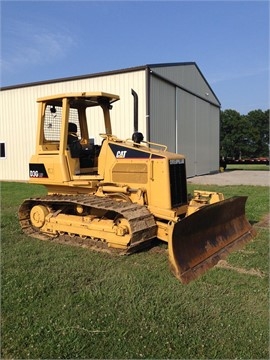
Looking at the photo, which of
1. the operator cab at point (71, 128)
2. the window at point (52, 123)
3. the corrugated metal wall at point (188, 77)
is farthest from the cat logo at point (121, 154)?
the corrugated metal wall at point (188, 77)

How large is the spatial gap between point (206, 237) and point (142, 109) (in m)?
12.5

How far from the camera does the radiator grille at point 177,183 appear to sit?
666cm

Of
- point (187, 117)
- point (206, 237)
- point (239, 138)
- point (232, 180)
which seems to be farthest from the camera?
point (239, 138)

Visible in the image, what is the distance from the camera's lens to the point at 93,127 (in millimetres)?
17969

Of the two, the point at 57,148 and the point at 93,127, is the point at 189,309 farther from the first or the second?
the point at 93,127

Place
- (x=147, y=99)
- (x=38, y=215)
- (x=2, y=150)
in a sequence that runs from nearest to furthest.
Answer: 1. (x=38, y=215)
2. (x=147, y=99)
3. (x=2, y=150)

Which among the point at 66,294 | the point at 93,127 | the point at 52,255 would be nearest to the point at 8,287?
the point at 66,294

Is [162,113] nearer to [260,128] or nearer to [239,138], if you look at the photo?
[239,138]

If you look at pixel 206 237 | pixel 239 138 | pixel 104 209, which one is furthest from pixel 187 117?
pixel 239 138

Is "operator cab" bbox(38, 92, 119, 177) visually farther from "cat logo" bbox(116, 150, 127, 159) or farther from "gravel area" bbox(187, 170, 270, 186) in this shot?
"gravel area" bbox(187, 170, 270, 186)

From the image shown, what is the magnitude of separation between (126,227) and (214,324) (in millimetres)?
2557

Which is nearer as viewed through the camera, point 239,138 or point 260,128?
point 239,138

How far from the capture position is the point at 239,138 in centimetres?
7625

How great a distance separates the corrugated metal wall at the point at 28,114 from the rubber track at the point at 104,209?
10.8 meters
